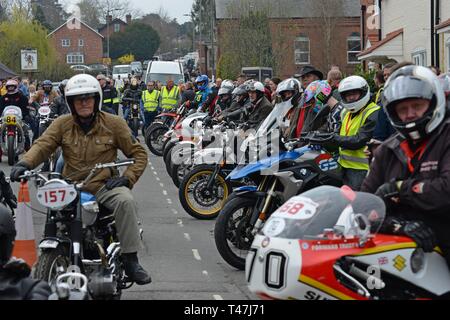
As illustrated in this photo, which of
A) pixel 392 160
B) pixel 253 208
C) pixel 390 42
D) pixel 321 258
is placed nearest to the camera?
pixel 321 258

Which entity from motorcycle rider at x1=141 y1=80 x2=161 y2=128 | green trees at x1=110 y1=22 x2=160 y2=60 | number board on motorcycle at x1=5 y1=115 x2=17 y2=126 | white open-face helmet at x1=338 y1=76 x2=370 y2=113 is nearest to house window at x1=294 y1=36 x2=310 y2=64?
motorcycle rider at x1=141 y1=80 x2=161 y2=128

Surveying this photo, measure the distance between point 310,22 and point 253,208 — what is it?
187 ft

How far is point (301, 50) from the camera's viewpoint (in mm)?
66250

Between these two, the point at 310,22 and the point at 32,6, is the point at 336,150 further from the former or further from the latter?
the point at 32,6

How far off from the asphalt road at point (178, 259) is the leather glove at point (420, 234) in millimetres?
2931

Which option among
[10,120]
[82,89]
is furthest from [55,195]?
[10,120]

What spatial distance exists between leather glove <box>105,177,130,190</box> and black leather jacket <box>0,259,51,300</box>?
2.31 meters

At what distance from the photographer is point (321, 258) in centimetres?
497

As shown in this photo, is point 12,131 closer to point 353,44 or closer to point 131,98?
point 131,98

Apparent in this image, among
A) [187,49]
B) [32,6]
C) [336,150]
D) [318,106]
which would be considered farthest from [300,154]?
[187,49]

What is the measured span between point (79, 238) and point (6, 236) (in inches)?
65.0

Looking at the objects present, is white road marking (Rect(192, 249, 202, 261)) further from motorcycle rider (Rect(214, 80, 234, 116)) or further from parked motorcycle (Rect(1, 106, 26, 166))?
parked motorcycle (Rect(1, 106, 26, 166))

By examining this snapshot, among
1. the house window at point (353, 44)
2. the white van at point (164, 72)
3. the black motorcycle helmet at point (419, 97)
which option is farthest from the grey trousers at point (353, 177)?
the house window at point (353, 44)

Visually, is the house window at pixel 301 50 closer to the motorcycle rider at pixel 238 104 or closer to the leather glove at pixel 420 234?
the motorcycle rider at pixel 238 104
